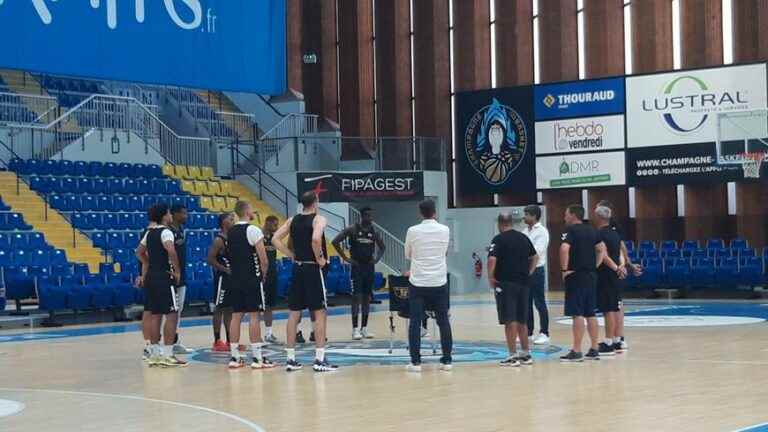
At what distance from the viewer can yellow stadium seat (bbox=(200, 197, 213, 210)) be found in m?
31.9

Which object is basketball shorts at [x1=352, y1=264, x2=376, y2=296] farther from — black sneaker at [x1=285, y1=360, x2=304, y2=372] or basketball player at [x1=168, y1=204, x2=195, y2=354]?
black sneaker at [x1=285, y1=360, x2=304, y2=372]

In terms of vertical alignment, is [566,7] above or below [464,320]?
above

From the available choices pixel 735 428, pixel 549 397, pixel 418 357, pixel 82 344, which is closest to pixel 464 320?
pixel 82 344

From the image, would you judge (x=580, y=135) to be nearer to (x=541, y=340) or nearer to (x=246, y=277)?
(x=541, y=340)

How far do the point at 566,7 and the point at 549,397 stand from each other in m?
25.4

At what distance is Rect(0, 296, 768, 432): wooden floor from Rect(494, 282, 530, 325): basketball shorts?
1.72 feet

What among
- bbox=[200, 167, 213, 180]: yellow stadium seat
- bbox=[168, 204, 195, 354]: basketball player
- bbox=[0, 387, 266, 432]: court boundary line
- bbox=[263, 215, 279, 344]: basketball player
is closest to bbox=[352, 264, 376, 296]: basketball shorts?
bbox=[263, 215, 279, 344]: basketball player

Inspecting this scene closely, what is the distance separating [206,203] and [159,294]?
18.1m

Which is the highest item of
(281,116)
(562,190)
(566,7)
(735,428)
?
(566,7)

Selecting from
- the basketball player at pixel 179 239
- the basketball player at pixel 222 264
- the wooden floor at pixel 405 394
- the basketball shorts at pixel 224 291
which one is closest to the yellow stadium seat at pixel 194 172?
the wooden floor at pixel 405 394

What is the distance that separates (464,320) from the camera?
72.3 feet

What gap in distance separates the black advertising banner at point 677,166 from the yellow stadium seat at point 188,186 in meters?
11.0

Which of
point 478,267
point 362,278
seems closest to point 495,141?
point 478,267

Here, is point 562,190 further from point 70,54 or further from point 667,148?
point 70,54
